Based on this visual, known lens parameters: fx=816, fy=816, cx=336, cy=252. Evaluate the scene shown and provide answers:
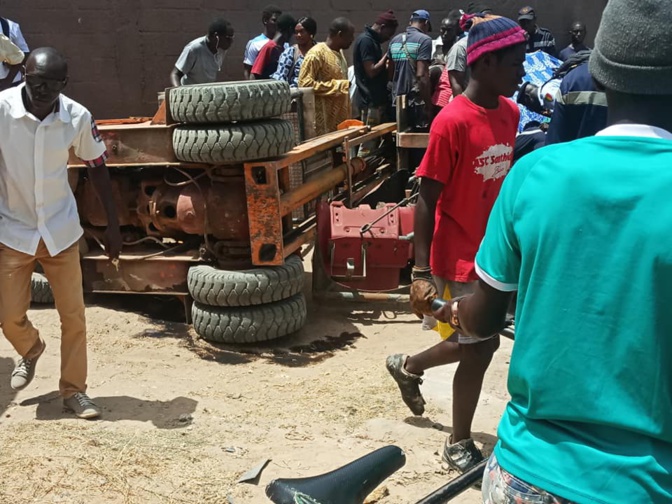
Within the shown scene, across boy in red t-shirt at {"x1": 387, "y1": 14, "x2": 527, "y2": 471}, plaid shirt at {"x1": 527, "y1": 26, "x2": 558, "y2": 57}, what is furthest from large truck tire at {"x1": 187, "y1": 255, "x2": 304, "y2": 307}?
plaid shirt at {"x1": 527, "y1": 26, "x2": 558, "y2": 57}

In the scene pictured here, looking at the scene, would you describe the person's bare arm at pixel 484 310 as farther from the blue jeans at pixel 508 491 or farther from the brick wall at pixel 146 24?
the brick wall at pixel 146 24

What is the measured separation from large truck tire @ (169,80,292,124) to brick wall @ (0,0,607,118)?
595 cm

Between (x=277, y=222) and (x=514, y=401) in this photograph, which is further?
(x=277, y=222)

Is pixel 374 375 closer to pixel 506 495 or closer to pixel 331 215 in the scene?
pixel 331 215

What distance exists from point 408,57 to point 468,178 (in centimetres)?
540

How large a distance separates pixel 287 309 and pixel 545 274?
431 centimetres

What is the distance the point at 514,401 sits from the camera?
1.73 m

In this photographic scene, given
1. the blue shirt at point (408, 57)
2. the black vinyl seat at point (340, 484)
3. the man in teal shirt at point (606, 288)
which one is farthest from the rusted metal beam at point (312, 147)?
the man in teal shirt at point (606, 288)

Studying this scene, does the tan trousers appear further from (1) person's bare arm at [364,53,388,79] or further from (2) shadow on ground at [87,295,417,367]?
(1) person's bare arm at [364,53,388,79]

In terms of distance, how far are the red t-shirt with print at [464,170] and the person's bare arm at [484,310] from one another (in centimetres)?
167

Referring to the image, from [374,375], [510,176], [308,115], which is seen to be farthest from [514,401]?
[308,115]

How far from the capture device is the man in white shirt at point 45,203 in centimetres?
422

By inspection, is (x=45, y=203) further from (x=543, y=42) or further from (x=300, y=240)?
(x=543, y=42)

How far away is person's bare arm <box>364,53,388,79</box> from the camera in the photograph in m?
9.17
